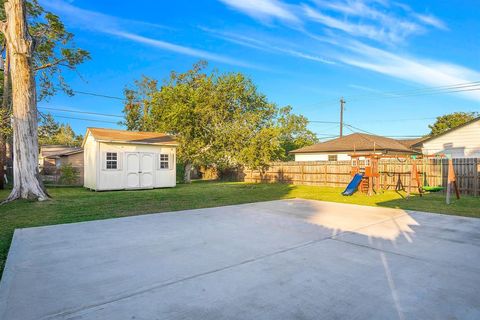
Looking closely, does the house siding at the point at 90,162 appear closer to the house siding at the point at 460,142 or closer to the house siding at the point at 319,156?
the house siding at the point at 319,156

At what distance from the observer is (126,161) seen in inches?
580

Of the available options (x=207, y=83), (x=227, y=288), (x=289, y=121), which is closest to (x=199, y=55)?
(x=207, y=83)

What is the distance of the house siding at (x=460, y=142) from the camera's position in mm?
15492

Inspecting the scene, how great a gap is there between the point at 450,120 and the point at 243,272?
39.3 meters

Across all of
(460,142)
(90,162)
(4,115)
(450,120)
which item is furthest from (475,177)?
(450,120)

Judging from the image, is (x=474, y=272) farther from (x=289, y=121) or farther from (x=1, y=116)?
(x=289, y=121)

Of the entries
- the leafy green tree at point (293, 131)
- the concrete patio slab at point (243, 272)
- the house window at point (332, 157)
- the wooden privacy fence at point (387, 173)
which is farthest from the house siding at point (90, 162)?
the leafy green tree at point (293, 131)

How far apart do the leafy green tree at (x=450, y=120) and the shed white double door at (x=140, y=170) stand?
33598 millimetres

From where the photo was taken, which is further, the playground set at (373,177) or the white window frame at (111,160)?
the white window frame at (111,160)

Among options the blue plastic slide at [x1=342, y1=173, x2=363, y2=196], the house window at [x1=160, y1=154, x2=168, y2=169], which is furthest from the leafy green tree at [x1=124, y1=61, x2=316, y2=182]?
the blue plastic slide at [x1=342, y1=173, x2=363, y2=196]

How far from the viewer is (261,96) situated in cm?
2139

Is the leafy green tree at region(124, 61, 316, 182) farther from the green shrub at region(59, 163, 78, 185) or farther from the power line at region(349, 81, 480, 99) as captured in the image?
the power line at region(349, 81, 480, 99)

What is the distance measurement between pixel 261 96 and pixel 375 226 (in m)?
16.9

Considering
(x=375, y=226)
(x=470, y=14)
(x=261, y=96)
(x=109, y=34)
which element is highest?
(x=109, y=34)
